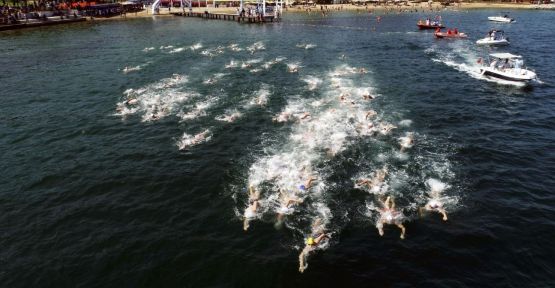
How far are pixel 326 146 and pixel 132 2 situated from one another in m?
149

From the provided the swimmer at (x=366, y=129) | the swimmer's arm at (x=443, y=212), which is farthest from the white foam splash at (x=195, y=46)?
the swimmer's arm at (x=443, y=212)

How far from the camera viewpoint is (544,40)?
84.1 m

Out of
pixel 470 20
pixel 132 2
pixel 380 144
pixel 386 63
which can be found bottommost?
pixel 380 144

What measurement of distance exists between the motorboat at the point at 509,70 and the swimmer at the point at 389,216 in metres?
37.9

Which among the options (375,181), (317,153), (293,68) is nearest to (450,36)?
(293,68)

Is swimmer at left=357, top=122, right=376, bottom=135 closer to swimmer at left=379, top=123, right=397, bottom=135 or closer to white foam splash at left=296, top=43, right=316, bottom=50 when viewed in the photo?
swimmer at left=379, top=123, right=397, bottom=135

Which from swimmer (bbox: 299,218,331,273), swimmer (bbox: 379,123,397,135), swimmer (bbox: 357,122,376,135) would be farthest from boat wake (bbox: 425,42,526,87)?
swimmer (bbox: 299,218,331,273)

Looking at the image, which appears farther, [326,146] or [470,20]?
[470,20]

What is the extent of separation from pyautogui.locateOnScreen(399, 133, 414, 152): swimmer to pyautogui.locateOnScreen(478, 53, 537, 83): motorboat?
26.4 m

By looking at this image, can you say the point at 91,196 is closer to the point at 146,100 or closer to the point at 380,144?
the point at 146,100

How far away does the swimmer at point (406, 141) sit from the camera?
34.1 metres

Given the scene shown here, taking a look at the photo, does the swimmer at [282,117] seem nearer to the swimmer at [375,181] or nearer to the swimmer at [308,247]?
the swimmer at [375,181]

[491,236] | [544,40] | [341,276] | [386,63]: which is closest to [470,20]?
[544,40]

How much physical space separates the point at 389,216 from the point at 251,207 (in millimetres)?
9700
